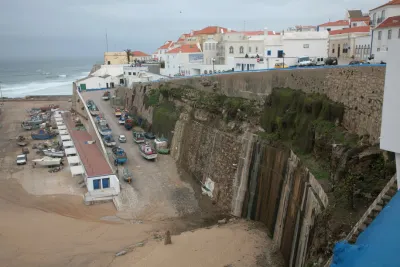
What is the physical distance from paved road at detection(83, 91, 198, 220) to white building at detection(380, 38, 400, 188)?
52.2ft

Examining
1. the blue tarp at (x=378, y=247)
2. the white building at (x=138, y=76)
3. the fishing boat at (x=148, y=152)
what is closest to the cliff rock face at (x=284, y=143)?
the fishing boat at (x=148, y=152)

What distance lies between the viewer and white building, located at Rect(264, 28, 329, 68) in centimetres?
4072

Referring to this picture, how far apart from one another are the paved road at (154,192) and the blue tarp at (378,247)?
16261mm

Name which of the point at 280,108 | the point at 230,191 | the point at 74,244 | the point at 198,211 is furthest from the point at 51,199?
the point at 280,108

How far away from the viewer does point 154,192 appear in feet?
91.7

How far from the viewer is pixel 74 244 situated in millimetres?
21234

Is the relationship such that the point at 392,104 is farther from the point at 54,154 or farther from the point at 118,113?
the point at 118,113

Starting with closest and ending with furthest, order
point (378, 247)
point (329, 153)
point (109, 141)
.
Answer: point (378, 247) < point (329, 153) < point (109, 141)

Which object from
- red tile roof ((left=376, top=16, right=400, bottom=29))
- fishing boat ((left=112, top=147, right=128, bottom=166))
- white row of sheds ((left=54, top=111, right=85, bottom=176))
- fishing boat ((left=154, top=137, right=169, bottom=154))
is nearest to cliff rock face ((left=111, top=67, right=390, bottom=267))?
fishing boat ((left=154, top=137, right=169, bottom=154))

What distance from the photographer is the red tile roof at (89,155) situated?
95.5ft

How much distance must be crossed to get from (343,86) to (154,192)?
1507cm

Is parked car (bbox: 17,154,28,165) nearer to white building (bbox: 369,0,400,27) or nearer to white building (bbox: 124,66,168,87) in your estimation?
white building (bbox: 124,66,168,87)

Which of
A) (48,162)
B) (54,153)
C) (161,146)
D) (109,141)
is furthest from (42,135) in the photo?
(161,146)

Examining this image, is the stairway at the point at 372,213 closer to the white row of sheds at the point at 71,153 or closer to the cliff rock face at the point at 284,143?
the cliff rock face at the point at 284,143
